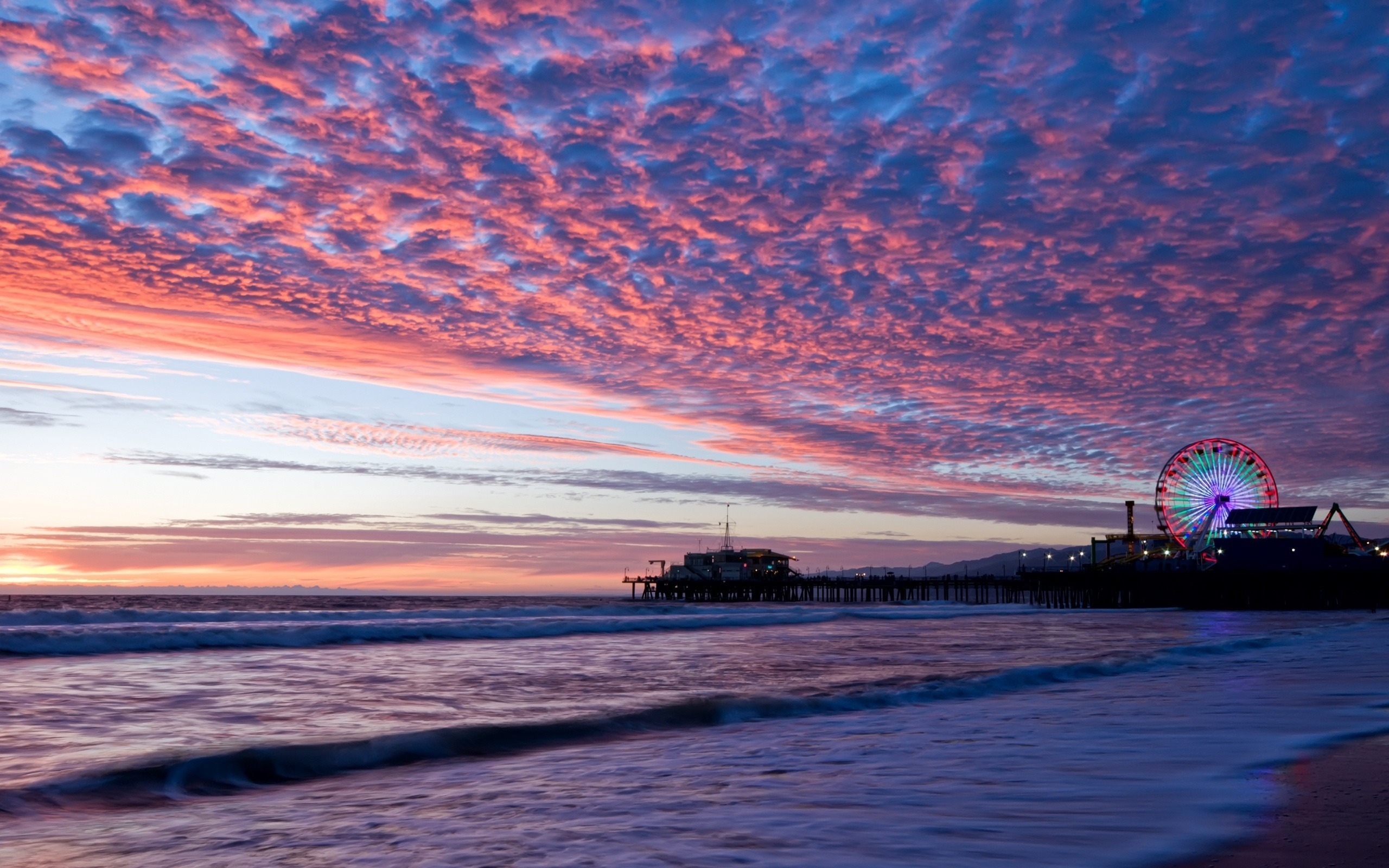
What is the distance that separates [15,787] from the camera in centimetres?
Result: 956

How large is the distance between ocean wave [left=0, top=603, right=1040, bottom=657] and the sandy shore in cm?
3274

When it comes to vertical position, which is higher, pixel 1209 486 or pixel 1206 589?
pixel 1209 486

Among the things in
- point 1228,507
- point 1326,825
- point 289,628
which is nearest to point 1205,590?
point 1228,507

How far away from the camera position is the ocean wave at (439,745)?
9750mm

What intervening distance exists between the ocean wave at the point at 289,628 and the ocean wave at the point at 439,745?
902 inches

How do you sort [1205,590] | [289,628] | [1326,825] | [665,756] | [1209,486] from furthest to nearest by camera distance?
[1209,486], [1205,590], [289,628], [665,756], [1326,825]

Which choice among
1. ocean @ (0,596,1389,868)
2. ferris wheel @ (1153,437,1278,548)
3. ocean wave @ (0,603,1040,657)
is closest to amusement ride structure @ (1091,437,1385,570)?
ferris wheel @ (1153,437,1278,548)

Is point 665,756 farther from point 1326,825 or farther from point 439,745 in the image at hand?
point 1326,825

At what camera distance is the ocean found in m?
→ 6.81

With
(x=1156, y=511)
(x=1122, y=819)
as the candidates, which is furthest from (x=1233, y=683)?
(x=1156, y=511)

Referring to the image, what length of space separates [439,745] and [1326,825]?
9.91 meters

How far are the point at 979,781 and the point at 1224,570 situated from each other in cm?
9058

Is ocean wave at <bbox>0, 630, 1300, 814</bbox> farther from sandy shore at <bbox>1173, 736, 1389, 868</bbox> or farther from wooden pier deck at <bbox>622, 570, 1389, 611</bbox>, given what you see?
wooden pier deck at <bbox>622, 570, 1389, 611</bbox>

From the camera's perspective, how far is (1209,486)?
91.4 metres
